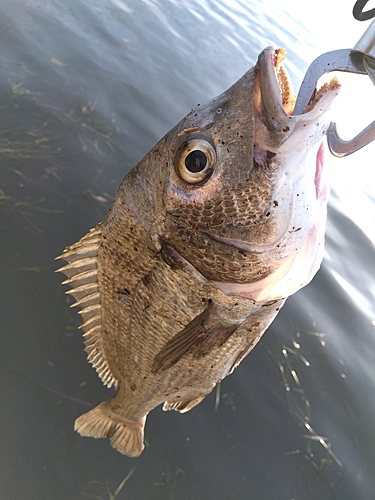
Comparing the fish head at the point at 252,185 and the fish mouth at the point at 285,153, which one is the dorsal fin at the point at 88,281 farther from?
the fish mouth at the point at 285,153

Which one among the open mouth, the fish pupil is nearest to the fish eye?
the fish pupil

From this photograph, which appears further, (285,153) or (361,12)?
(285,153)

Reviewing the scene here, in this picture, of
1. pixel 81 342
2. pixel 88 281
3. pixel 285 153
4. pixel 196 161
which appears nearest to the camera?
pixel 285 153

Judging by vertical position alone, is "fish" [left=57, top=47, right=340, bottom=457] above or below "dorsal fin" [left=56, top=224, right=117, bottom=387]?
below

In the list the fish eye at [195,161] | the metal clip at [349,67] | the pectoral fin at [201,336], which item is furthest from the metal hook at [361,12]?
the pectoral fin at [201,336]

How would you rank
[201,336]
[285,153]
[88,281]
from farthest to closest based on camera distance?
[88,281] → [201,336] → [285,153]

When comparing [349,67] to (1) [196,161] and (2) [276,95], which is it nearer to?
(2) [276,95]

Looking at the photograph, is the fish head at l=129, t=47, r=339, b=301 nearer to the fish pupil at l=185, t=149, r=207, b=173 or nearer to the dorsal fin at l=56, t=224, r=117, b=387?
the fish pupil at l=185, t=149, r=207, b=173

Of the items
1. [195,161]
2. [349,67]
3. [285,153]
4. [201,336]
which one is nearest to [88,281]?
[201,336]

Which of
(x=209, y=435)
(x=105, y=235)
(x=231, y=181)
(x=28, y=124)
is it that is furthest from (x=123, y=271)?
(x=28, y=124)
